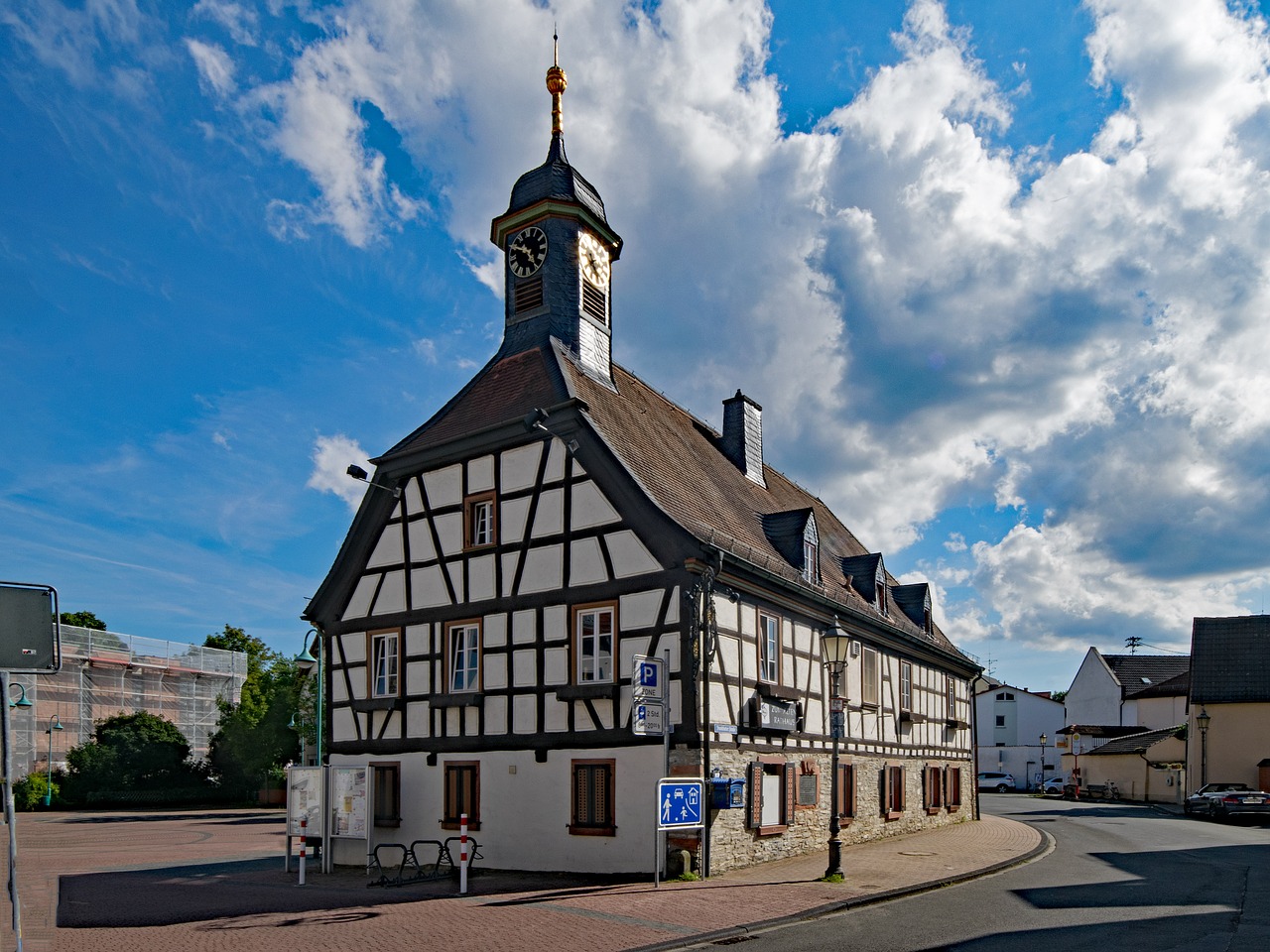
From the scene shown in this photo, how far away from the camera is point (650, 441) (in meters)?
22.5

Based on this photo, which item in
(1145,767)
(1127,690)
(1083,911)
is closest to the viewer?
(1083,911)

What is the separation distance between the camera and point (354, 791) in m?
19.3

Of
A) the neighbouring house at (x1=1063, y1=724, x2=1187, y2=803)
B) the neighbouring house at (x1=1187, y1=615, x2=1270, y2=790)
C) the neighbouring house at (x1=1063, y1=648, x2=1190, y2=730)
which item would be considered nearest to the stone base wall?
the neighbouring house at (x1=1187, y1=615, x2=1270, y2=790)

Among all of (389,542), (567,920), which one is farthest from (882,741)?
(567,920)

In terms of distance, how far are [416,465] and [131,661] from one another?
172ft

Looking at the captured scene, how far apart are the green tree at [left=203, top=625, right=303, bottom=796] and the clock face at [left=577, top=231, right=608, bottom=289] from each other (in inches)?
1321

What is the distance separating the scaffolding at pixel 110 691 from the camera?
59688mm

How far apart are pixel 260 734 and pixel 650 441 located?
38.4 metres

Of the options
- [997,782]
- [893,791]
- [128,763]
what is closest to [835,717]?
[893,791]

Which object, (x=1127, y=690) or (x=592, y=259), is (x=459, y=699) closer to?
(x=592, y=259)

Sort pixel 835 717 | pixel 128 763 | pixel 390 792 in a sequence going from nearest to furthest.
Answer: pixel 835 717, pixel 390 792, pixel 128 763

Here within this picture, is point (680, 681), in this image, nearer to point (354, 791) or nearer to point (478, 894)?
point (478, 894)

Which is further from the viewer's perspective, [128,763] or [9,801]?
[128,763]

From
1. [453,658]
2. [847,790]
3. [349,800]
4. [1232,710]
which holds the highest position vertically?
[453,658]
